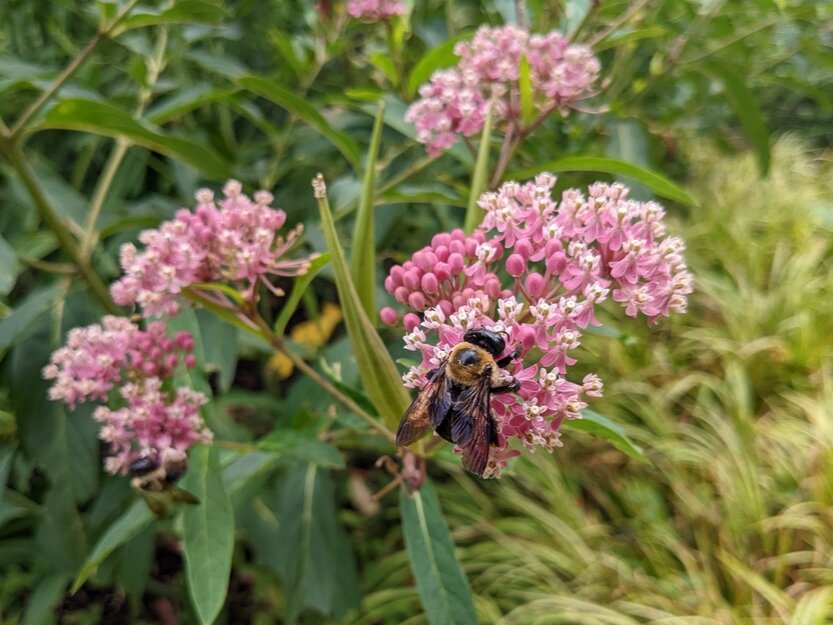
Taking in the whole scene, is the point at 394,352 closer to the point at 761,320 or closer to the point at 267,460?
the point at 267,460

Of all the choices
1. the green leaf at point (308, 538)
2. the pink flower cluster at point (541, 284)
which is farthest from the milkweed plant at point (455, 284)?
the green leaf at point (308, 538)

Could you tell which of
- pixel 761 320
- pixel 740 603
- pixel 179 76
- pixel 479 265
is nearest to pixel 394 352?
pixel 479 265

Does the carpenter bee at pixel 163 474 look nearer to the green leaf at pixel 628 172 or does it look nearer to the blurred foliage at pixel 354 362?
the blurred foliage at pixel 354 362

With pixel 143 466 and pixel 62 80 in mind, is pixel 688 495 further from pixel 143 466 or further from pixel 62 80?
pixel 62 80

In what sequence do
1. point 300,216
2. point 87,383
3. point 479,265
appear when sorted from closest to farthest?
point 479,265
point 87,383
point 300,216

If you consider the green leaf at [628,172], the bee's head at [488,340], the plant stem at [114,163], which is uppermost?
the green leaf at [628,172]

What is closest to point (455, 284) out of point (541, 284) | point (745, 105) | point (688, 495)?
point (541, 284)
